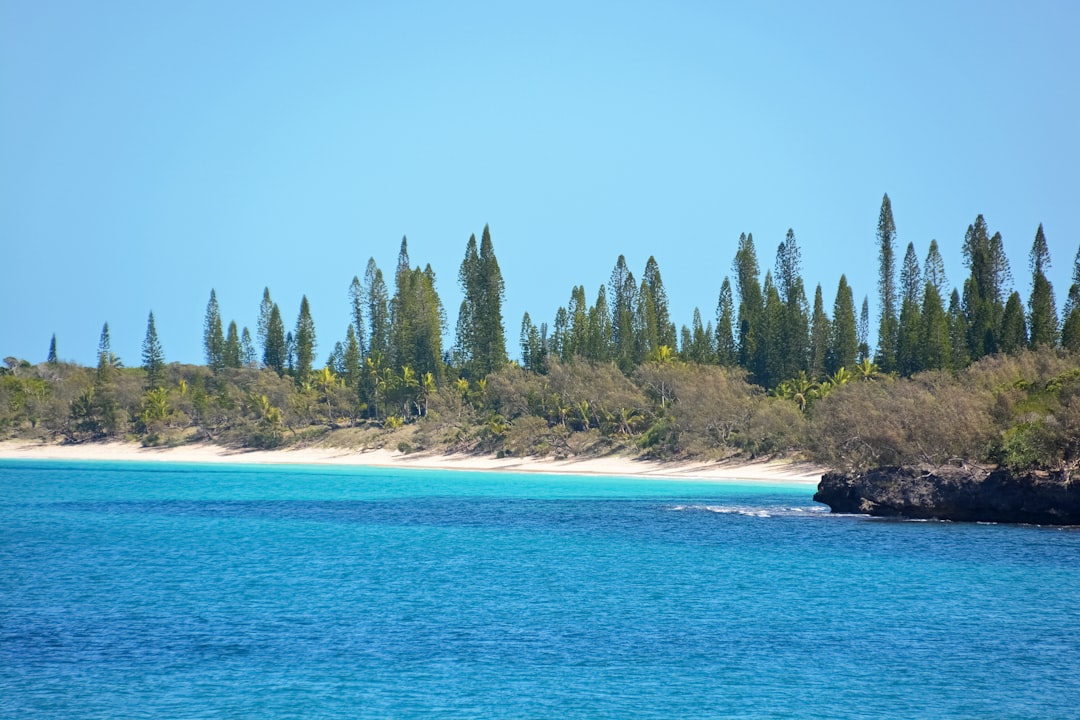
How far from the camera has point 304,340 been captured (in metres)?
107

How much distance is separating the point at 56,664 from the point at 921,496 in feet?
96.4

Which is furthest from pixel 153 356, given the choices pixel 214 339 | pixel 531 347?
pixel 531 347

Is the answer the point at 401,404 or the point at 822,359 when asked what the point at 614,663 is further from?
the point at 401,404

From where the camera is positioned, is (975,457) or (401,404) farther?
(401,404)

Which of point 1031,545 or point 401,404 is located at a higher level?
point 401,404

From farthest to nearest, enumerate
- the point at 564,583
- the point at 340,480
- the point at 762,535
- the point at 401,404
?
the point at 401,404
the point at 340,480
the point at 762,535
the point at 564,583

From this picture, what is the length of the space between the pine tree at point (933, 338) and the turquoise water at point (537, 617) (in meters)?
38.7

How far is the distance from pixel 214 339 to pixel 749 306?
53497 millimetres

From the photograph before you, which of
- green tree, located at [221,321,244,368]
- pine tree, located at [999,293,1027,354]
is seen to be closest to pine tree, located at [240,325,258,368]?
green tree, located at [221,321,244,368]

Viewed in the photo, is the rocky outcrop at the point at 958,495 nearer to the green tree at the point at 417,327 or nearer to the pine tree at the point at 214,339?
the green tree at the point at 417,327

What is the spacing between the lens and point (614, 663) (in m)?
18.1

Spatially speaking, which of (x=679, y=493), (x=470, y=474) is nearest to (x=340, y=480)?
(x=470, y=474)

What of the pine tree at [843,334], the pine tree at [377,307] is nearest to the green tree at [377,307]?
the pine tree at [377,307]

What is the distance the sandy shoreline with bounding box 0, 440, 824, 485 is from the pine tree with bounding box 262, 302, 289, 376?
60.4 ft
